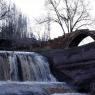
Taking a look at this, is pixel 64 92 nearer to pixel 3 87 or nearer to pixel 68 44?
pixel 3 87

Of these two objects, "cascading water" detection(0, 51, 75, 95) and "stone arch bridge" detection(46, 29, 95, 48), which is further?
"stone arch bridge" detection(46, 29, 95, 48)

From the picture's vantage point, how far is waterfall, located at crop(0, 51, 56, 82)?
2150 cm

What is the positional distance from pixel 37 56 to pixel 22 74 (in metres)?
2.78

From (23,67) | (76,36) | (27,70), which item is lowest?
(27,70)

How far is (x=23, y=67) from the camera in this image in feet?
74.5

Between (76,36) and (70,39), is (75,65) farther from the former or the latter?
(76,36)

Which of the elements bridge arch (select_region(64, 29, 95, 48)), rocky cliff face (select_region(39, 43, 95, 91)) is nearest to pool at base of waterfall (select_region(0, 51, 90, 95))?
rocky cliff face (select_region(39, 43, 95, 91))

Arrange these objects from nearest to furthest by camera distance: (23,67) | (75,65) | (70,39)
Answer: (23,67) < (75,65) < (70,39)

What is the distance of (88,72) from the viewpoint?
2203cm

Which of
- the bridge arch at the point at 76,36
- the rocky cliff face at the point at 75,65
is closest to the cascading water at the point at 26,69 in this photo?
the rocky cliff face at the point at 75,65

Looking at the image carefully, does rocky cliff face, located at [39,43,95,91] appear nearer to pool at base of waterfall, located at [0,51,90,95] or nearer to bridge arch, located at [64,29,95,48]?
pool at base of waterfall, located at [0,51,90,95]

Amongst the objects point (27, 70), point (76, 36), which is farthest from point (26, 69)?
point (76, 36)

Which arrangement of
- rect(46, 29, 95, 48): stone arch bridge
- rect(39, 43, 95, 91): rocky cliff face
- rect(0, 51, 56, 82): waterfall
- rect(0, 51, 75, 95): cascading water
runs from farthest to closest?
rect(46, 29, 95, 48): stone arch bridge, rect(39, 43, 95, 91): rocky cliff face, rect(0, 51, 56, 82): waterfall, rect(0, 51, 75, 95): cascading water

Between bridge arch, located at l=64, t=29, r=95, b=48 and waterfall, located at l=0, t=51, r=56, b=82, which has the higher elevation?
bridge arch, located at l=64, t=29, r=95, b=48
